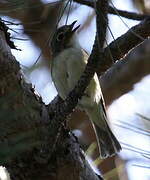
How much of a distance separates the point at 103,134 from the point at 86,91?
343 millimetres

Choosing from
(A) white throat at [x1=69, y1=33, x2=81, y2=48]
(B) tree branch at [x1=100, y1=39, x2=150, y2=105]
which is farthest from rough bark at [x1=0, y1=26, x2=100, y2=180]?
(A) white throat at [x1=69, y1=33, x2=81, y2=48]

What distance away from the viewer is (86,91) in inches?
114

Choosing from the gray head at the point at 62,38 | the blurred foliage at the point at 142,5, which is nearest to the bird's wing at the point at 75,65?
the gray head at the point at 62,38

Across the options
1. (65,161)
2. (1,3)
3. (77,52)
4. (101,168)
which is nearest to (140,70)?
(77,52)

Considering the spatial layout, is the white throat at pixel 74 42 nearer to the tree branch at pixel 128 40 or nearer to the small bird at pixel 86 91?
the small bird at pixel 86 91

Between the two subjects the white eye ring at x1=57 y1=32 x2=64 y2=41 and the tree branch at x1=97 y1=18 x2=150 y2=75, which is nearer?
the tree branch at x1=97 y1=18 x2=150 y2=75

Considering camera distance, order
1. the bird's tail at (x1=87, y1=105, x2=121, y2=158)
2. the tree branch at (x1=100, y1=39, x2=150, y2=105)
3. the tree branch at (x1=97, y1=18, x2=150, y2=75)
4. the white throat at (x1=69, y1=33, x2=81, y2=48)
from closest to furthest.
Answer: the tree branch at (x1=97, y1=18, x2=150, y2=75)
the bird's tail at (x1=87, y1=105, x2=121, y2=158)
the tree branch at (x1=100, y1=39, x2=150, y2=105)
the white throat at (x1=69, y1=33, x2=81, y2=48)

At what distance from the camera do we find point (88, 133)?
10.8 feet

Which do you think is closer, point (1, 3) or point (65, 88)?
point (1, 3)

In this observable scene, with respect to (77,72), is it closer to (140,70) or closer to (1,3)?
(140,70)

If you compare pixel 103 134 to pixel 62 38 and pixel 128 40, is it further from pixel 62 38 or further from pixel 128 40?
pixel 128 40

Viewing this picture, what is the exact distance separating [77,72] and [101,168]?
563 millimetres

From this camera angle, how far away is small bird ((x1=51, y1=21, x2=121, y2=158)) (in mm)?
2887

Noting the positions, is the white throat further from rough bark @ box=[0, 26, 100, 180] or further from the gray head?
rough bark @ box=[0, 26, 100, 180]
